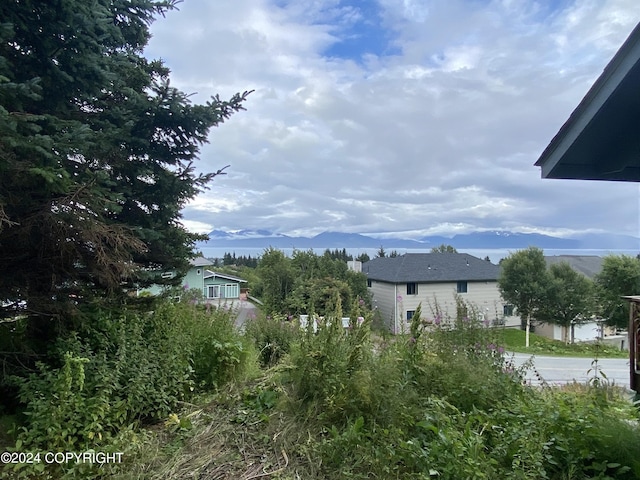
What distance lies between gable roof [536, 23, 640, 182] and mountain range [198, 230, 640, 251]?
1.72 ft

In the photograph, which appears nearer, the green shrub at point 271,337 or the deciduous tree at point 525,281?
the green shrub at point 271,337

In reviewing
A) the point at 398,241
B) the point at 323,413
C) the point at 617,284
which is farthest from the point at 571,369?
the point at 398,241

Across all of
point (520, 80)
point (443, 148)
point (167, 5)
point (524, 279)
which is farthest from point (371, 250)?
point (167, 5)

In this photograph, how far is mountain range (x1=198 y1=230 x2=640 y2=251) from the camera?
5.90 metres

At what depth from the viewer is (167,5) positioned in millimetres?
3791

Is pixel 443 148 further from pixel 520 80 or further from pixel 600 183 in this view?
pixel 600 183

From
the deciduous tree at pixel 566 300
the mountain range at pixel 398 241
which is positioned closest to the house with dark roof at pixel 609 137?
the mountain range at pixel 398 241

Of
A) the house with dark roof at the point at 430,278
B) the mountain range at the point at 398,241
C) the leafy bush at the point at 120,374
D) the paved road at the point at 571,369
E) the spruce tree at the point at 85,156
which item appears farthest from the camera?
the house with dark roof at the point at 430,278

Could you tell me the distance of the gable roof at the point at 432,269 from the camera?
20125 mm

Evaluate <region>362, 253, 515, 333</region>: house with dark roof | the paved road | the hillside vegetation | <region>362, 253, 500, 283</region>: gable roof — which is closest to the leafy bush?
the hillside vegetation

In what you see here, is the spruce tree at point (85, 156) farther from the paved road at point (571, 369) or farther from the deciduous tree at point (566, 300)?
the deciduous tree at point (566, 300)

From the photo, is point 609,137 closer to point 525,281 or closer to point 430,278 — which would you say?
point 525,281

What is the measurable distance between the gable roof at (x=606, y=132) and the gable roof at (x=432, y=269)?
1685 cm

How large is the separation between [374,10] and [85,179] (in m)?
5.65
